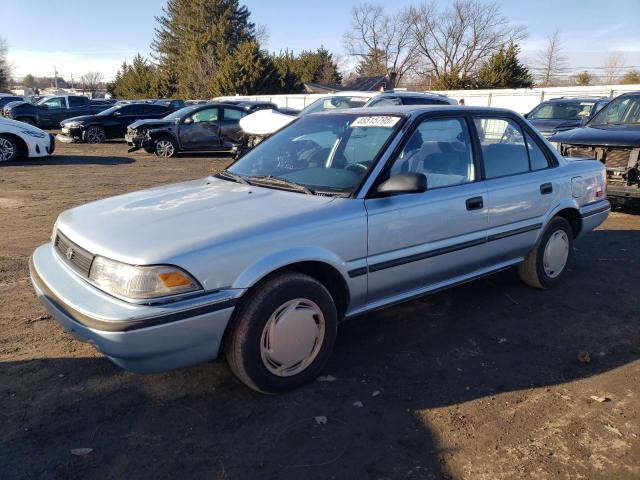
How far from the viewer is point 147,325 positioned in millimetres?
2467

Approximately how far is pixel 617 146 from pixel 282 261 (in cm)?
635

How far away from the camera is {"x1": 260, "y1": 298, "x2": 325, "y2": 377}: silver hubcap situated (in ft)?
9.42

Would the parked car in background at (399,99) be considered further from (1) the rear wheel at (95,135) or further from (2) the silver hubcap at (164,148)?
(1) the rear wheel at (95,135)

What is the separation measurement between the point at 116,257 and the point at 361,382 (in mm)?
1585

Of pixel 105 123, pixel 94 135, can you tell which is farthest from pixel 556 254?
pixel 94 135

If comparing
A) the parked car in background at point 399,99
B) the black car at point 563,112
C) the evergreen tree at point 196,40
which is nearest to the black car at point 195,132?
the parked car in background at point 399,99

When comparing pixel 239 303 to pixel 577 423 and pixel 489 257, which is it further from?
pixel 489 257

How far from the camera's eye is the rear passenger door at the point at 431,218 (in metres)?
3.28

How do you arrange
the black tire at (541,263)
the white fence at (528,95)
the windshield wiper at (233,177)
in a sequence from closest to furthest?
the windshield wiper at (233,177)
the black tire at (541,263)
the white fence at (528,95)

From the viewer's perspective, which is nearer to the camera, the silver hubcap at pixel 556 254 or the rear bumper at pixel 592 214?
the silver hubcap at pixel 556 254

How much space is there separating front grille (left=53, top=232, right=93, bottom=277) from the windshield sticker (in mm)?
1988

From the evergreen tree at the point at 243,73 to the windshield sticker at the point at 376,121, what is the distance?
42.2 meters

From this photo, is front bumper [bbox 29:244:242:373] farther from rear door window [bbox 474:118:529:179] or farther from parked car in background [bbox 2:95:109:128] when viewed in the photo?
parked car in background [bbox 2:95:109:128]

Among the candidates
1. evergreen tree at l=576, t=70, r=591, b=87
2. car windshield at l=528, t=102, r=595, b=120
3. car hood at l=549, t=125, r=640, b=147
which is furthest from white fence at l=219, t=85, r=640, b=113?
evergreen tree at l=576, t=70, r=591, b=87
